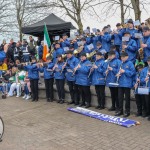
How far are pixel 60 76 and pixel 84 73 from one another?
140 cm

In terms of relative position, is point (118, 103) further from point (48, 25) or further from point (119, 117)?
point (48, 25)

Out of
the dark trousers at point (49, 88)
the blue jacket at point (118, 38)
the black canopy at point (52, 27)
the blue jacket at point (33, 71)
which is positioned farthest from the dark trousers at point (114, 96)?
the black canopy at point (52, 27)

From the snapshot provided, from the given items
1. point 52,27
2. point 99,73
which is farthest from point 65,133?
point 52,27

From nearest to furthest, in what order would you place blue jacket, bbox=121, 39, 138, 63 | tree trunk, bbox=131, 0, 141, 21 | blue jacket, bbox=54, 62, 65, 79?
blue jacket, bbox=121, 39, 138, 63 < blue jacket, bbox=54, 62, 65, 79 < tree trunk, bbox=131, 0, 141, 21

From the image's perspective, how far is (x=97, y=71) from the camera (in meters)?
9.79

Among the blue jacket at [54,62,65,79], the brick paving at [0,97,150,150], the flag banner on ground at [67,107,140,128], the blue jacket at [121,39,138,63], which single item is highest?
the blue jacket at [121,39,138,63]

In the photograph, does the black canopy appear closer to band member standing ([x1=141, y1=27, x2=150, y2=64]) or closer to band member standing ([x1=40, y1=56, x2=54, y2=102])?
band member standing ([x1=40, y1=56, x2=54, y2=102])

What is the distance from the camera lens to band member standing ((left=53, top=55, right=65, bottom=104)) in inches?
443

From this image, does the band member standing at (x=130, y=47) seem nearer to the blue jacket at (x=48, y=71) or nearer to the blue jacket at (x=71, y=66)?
the blue jacket at (x=71, y=66)

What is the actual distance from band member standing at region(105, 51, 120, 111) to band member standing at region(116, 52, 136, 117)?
323 mm

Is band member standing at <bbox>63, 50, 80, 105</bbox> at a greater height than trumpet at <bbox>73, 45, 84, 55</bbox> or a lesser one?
lesser

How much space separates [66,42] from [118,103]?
468 cm

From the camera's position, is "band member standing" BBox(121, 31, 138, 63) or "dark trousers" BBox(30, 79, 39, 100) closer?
"band member standing" BBox(121, 31, 138, 63)

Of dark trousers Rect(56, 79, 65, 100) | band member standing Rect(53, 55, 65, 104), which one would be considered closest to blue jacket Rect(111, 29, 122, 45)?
band member standing Rect(53, 55, 65, 104)
